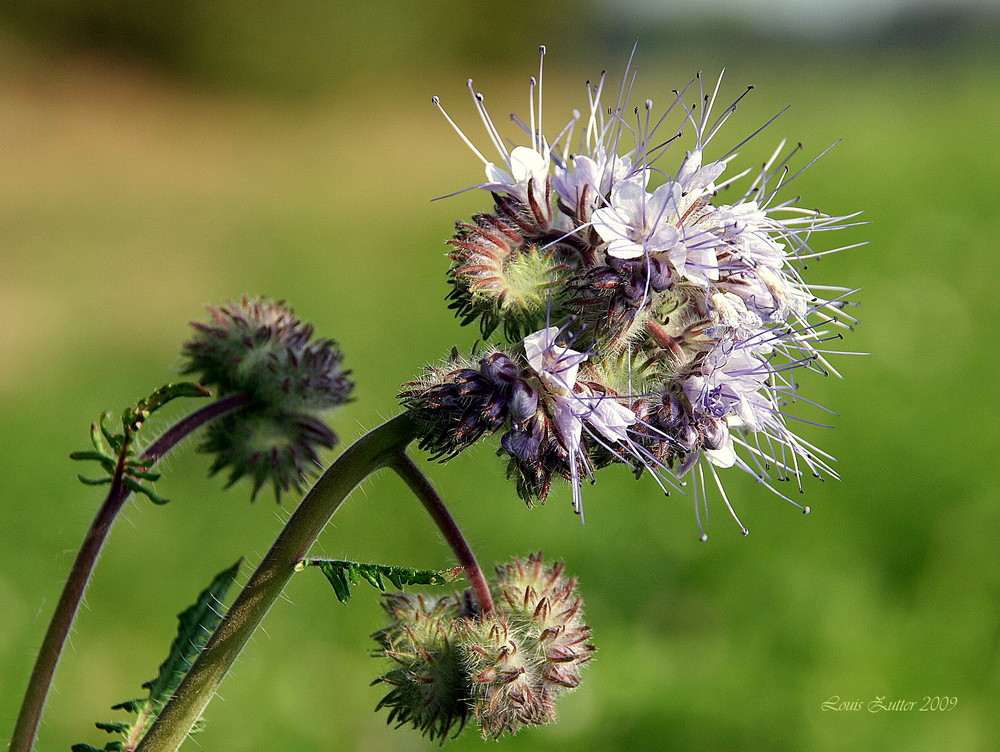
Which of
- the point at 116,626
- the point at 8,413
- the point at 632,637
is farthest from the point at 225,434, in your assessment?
the point at 8,413

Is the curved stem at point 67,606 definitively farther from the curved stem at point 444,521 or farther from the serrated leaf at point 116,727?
the curved stem at point 444,521

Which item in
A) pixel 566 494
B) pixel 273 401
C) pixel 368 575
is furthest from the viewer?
pixel 566 494

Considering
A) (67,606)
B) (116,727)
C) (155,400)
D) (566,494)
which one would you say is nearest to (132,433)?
(155,400)

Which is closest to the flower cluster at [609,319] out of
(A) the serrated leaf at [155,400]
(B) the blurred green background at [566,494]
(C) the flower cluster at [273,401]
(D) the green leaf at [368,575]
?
(D) the green leaf at [368,575]

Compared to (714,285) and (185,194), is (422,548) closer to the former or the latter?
(714,285)

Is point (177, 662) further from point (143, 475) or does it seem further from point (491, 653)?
point (491, 653)

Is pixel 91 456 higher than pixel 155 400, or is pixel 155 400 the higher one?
pixel 155 400

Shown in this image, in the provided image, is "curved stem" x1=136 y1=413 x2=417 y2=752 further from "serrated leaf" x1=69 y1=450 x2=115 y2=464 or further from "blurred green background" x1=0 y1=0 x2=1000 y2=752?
"blurred green background" x1=0 y1=0 x2=1000 y2=752
